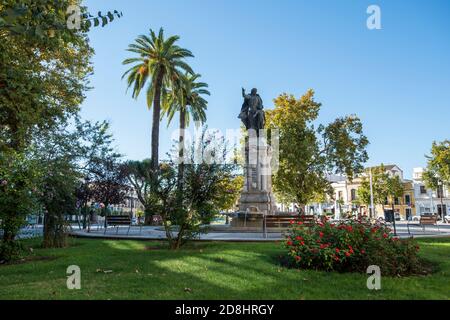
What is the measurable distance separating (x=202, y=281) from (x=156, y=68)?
25657mm

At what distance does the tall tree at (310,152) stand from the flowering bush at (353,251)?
944 inches

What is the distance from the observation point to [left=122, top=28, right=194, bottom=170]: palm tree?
29.1m

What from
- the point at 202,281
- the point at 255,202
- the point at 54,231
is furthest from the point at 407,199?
the point at 202,281

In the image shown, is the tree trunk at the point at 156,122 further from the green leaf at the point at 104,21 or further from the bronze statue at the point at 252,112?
the green leaf at the point at 104,21

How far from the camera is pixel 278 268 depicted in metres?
6.81

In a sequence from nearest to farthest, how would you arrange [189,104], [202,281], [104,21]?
[202,281]
[104,21]
[189,104]

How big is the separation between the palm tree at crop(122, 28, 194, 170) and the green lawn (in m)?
21.2

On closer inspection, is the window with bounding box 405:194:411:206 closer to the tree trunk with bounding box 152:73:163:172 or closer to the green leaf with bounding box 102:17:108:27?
the tree trunk with bounding box 152:73:163:172

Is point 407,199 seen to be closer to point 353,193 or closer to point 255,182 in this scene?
point 353,193

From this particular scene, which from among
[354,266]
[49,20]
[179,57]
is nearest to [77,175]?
[49,20]

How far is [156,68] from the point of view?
29156 millimetres
